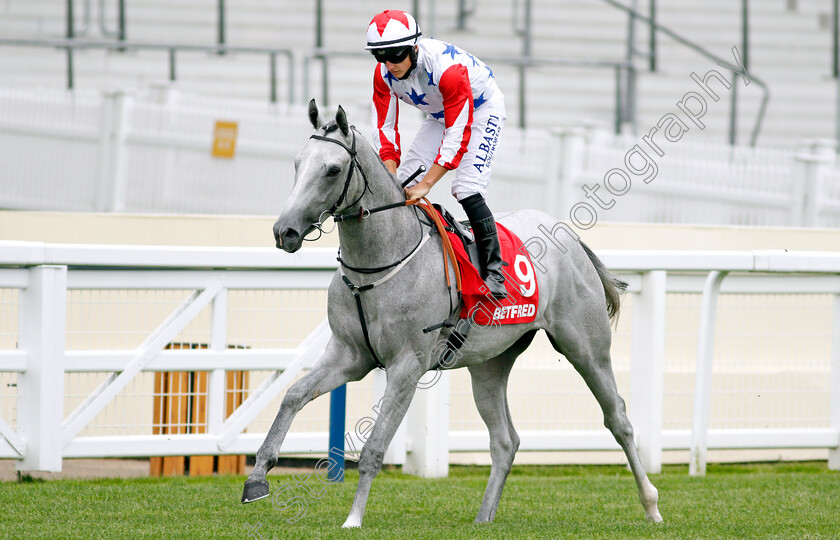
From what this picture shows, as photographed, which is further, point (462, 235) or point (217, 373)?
point (217, 373)

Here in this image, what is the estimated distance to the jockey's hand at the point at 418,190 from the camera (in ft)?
16.6

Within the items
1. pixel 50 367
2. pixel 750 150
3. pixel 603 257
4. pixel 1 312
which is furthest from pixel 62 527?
pixel 750 150

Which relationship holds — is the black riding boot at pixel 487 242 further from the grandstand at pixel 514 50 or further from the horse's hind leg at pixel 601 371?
the grandstand at pixel 514 50

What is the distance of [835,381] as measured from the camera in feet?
24.1

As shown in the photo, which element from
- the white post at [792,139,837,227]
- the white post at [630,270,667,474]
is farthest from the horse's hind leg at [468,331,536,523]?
the white post at [792,139,837,227]

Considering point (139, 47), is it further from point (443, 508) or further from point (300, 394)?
point (300, 394)

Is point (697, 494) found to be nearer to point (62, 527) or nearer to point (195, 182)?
point (62, 527)

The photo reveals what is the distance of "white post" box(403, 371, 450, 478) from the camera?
6688 mm

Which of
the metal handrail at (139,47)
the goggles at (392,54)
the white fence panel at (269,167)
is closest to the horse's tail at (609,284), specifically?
the goggles at (392,54)

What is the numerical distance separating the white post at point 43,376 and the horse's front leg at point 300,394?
66.8 inches

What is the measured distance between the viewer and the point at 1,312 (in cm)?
611

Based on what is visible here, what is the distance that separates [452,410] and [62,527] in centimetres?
283

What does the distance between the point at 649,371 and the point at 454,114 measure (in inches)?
102

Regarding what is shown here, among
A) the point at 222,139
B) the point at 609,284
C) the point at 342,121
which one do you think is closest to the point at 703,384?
the point at 609,284
